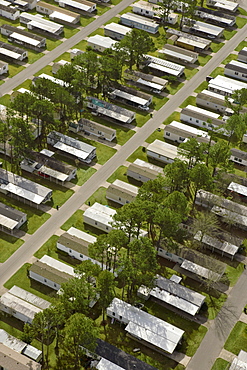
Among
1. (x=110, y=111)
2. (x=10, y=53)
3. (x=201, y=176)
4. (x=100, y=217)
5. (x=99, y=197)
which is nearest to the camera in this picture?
(x=201, y=176)

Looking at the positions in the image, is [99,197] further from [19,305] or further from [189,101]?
[189,101]

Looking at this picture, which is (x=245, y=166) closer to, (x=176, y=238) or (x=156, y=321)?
(x=176, y=238)

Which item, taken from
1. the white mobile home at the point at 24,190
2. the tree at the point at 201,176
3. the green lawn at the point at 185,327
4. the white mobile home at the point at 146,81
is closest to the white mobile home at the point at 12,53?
the white mobile home at the point at 146,81

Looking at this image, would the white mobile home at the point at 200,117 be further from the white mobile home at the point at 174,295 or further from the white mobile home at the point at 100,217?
the white mobile home at the point at 174,295

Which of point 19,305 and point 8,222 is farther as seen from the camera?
point 8,222

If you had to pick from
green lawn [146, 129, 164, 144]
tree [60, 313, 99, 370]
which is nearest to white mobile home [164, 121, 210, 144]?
green lawn [146, 129, 164, 144]

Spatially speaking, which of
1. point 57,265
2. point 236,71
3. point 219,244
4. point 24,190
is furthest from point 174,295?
point 236,71

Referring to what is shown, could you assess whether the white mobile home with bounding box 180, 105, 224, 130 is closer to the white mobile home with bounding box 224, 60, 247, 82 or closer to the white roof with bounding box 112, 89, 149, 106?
the white roof with bounding box 112, 89, 149, 106
